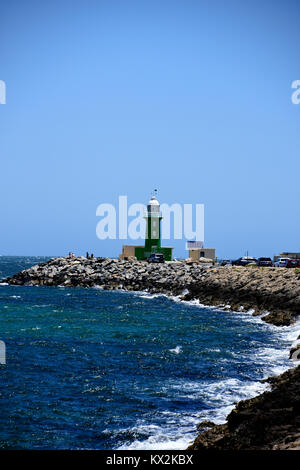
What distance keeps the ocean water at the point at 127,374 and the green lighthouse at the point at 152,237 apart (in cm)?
3940

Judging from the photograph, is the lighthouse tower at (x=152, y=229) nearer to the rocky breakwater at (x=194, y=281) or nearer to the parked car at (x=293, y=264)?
the rocky breakwater at (x=194, y=281)

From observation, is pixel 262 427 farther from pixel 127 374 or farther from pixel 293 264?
pixel 293 264

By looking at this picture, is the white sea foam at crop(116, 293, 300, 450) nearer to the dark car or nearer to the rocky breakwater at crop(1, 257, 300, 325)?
the rocky breakwater at crop(1, 257, 300, 325)

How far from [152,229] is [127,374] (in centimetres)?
5669

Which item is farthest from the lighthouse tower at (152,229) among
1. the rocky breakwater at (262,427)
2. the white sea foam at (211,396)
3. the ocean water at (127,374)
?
the rocky breakwater at (262,427)

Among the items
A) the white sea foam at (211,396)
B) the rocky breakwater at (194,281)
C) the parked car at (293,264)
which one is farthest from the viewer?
the parked car at (293,264)

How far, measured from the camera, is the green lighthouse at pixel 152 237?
7550cm

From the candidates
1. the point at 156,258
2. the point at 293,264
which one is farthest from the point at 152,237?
the point at 293,264

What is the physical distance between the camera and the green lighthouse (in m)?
75.5

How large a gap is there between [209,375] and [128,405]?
454 cm

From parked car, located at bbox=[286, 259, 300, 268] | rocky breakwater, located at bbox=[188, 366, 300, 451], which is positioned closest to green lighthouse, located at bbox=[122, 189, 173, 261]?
parked car, located at bbox=[286, 259, 300, 268]

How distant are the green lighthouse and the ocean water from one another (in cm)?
3940

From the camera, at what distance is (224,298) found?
44500 millimetres
